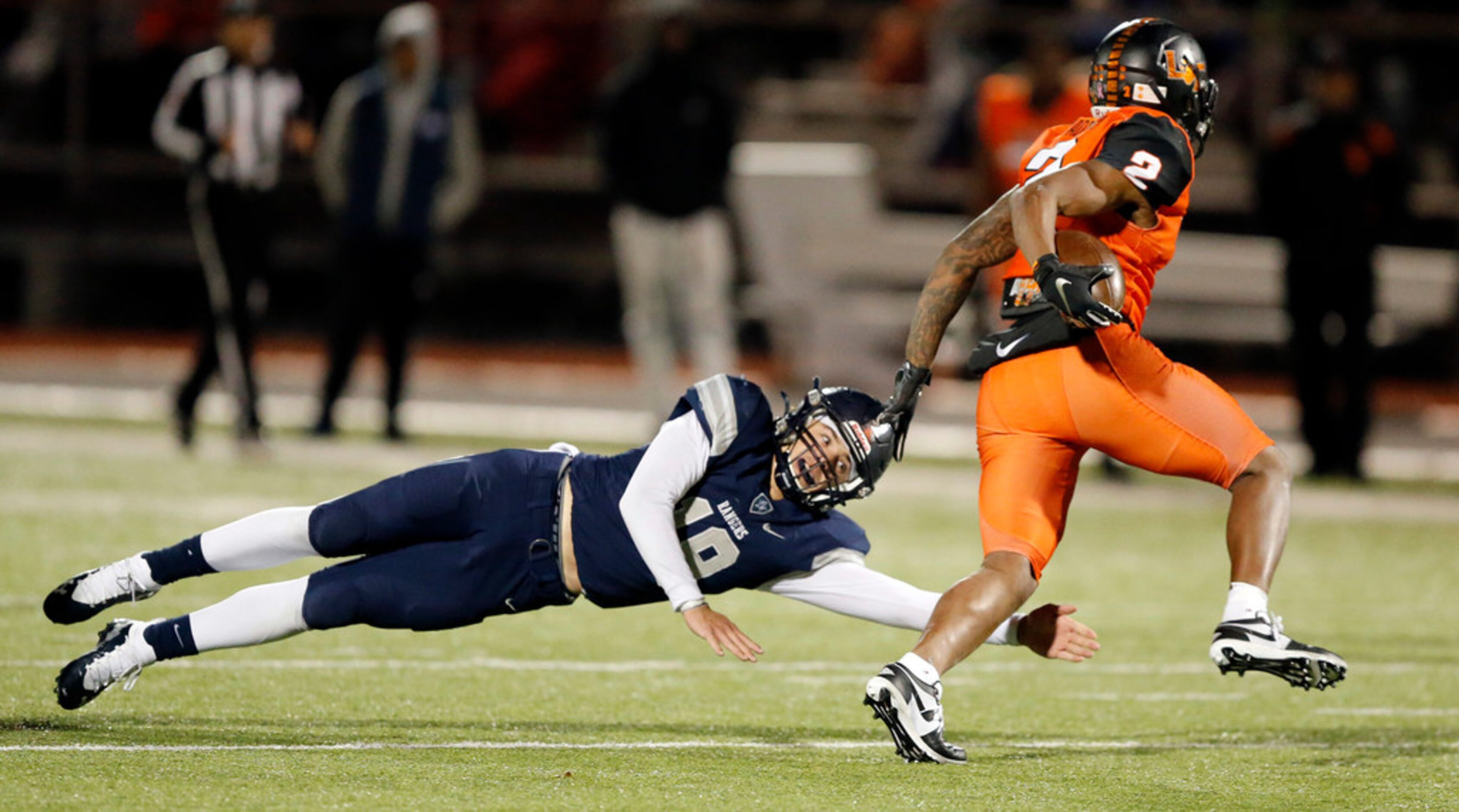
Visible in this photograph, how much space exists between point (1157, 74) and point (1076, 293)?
0.69m

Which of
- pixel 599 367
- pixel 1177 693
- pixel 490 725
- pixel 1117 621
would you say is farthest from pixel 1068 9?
pixel 490 725

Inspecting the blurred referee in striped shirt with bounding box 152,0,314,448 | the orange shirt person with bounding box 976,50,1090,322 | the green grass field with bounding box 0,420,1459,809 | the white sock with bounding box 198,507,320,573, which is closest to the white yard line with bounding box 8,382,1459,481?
the blurred referee in striped shirt with bounding box 152,0,314,448

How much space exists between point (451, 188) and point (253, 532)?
717 centimetres

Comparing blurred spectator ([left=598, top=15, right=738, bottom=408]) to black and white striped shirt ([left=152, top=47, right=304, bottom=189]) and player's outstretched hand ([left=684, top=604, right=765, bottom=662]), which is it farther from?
player's outstretched hand ([left=684, top=604, right=765, bottom=662])

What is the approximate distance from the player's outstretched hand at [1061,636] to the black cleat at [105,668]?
208 cm

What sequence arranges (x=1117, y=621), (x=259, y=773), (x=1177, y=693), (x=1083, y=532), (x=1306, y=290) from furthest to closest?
(x=1306, y=290) < (x=1083, y=532) < (x=1117, y=621) < (x=1177, y=693) < (x=259, y=773)

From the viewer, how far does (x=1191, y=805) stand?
14.8 feet

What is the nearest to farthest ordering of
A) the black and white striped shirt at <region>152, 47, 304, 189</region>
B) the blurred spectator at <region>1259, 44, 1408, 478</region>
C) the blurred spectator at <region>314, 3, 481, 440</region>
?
the black and white striped shirt at <region>152, 47, 304, 189</region> < the blurred spectator at <region>1259, 44, 1408, 478</region> < the blurred spectator at <region>314, 3, 481, 440</region>

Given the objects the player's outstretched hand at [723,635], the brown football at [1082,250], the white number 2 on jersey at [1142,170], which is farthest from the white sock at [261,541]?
the white number 2 on jersey at [1142,170]

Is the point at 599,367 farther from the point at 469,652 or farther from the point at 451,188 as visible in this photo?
the point at 469,652

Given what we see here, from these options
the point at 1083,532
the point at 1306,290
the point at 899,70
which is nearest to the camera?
the point at 1083,532

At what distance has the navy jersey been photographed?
501 centimetres

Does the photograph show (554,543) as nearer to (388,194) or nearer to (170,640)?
(170,640)

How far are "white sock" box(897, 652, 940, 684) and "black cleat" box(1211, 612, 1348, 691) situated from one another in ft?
2.04
